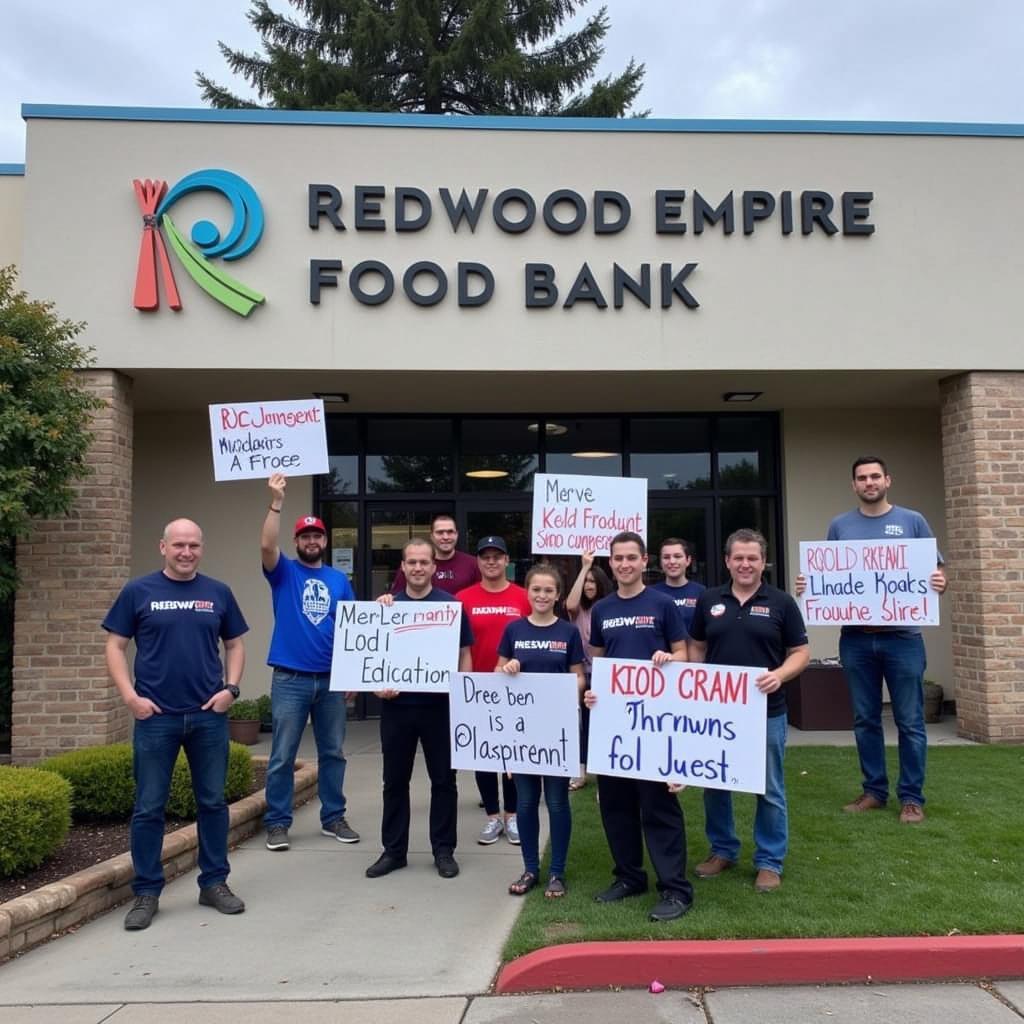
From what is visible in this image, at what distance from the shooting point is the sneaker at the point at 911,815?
17.8ft

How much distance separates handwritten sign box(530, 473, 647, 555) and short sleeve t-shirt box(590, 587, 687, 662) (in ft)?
5.92

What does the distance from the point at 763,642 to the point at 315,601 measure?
2.84 m

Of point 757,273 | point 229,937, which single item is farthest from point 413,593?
point 757,273

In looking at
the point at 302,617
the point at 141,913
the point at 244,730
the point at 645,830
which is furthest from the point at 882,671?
the point at 244,730

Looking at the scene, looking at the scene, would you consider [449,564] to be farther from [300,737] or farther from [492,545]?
[300,737]

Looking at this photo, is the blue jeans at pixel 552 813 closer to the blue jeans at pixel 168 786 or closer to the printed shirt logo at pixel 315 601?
the blue jeans at pixel 168 786

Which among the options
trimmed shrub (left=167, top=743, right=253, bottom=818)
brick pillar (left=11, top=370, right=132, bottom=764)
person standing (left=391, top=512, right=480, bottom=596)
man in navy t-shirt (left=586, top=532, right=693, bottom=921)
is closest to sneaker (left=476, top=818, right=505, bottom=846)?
man in navy t-shirt (left=586, top=532, right=693, bottom=921)

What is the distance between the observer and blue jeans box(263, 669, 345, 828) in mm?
5535

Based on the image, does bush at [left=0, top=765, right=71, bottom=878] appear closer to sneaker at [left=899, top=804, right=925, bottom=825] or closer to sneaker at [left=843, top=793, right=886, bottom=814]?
sneaker at [left=843, top=793, right=886, bottom=814]

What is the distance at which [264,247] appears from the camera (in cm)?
794

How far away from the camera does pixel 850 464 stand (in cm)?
1030

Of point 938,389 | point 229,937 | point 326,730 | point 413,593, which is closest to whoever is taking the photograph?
point 229,937

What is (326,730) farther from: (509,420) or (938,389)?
(938,389)

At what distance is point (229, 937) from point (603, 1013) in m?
1.90
